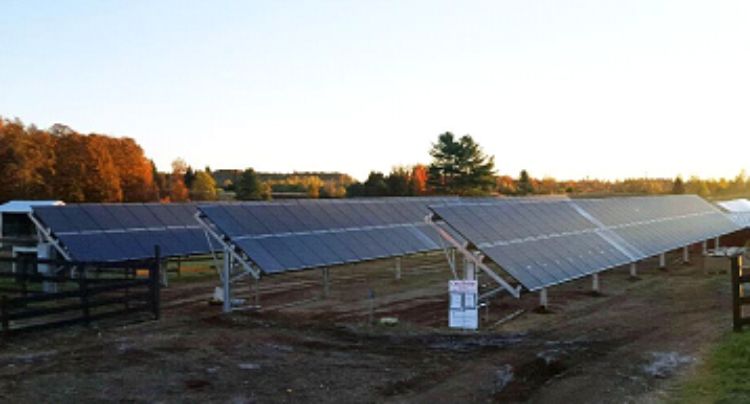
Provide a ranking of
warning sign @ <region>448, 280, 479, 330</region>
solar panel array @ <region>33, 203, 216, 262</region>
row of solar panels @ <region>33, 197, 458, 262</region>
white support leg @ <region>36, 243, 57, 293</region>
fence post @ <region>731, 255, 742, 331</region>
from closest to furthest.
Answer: fence post @ <region>731, 255, 742, 331</region> < warning sign @ <region>448, 280, 479, 330</region> < row of solar panels @ <region>33, 197, 458, 262</region> < white support leg @ <region>36, 243, 57, 293</region> < solar panel array @ <region>33, 203, 216, 262</region>

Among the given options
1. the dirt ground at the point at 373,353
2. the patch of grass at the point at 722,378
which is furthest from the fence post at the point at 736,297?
the patch of grass at the point at 722,378

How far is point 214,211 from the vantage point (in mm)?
23766

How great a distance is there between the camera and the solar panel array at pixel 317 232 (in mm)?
23297

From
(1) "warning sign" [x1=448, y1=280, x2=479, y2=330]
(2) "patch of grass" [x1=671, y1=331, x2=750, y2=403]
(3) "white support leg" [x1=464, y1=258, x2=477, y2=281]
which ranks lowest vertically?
(2) "patch of grass" [x1=671, y1=331, x2=750, y2=403]

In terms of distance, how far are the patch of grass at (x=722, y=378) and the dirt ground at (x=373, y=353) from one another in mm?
396

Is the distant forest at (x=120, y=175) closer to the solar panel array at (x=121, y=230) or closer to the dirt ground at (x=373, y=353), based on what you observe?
the solar panel array at (x=121, y=230)

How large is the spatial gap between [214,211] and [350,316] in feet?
19.6

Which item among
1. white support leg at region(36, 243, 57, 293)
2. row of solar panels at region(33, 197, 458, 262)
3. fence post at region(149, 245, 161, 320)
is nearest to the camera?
fence post at region(149, 245, 161, 320)

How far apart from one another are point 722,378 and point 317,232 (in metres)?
16.8

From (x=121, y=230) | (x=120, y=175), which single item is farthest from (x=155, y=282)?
(x=120, y=175)

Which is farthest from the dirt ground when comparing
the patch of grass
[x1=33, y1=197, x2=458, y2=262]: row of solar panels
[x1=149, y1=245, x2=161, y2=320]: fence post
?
[x1=33, y1=197, x2=458, y2=262]: row of solar panels

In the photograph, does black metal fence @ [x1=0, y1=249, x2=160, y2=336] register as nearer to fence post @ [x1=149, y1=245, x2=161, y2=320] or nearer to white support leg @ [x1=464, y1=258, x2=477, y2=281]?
Result: fence post @ [x1=149, y1=245, x2=161, y2=320]

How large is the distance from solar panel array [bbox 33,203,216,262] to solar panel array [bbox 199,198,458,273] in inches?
229

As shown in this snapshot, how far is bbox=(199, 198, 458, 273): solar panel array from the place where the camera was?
2330cm
